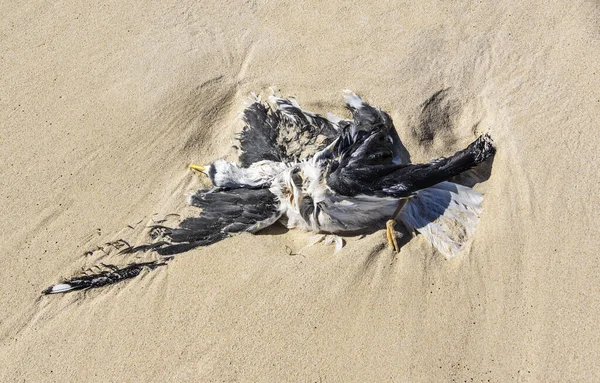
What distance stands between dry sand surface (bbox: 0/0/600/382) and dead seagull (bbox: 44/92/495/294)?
92mm

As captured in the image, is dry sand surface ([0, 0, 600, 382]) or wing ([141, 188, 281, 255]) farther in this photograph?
wing ([141, 188, 281, 255])

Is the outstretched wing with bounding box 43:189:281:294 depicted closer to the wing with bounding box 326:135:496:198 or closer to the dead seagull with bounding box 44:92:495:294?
the dead seagull with bounding box 44:92:495:294

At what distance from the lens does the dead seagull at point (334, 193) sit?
364cm

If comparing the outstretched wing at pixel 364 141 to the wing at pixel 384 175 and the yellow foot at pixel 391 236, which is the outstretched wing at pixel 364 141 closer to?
the wing at pixel 384 175

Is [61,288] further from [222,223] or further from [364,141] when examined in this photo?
[364,141]

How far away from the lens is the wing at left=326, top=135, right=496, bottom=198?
3572 mm

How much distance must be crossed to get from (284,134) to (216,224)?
79 centimetres

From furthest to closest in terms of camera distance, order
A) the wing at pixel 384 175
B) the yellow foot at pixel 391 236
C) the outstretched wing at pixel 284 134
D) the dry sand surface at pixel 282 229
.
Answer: the outstretched wing at pixel 284 134 → the yellow foot at pixel 391 236 → the wing at pixel 384 175 → the dry sand surface at pixel 282 229

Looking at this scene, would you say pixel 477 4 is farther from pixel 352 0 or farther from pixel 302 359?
pixel 302 359

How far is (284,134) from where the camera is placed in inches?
164

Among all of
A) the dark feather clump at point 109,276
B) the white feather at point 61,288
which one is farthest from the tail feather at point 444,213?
the white feather at point 61,288

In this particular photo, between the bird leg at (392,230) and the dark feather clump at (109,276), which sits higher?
the dark feather clump at (109,276)

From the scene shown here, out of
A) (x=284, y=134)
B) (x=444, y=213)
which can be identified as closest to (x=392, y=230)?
(x=444, y=213)

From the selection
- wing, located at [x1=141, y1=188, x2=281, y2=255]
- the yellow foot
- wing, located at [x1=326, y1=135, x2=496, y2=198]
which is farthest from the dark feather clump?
the yellow foot
